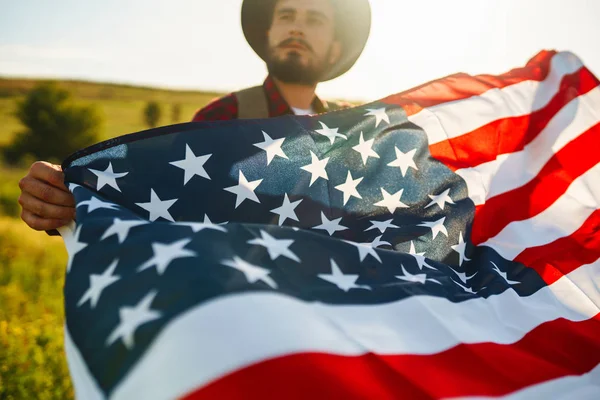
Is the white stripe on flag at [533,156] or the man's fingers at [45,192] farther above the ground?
the white stripe on flag at [533,156]

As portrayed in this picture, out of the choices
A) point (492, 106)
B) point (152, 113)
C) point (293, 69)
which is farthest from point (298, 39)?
point (152, 113)

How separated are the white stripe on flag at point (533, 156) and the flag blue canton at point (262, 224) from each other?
21cm

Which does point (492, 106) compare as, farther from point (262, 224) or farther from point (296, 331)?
point (296, 331)

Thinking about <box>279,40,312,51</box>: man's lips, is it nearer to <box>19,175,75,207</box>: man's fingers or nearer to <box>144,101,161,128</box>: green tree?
<box>19,175,75,207</box>: man's fingers

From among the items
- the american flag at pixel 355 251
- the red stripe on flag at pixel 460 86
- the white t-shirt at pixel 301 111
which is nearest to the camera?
the american flag at pixel 355 251

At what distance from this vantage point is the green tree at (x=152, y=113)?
62.0 meters

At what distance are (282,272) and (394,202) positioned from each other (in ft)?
3.37

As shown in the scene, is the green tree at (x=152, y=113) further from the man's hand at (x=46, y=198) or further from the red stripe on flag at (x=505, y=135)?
the man's hand at (x=46, y=198)

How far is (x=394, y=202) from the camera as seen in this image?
Result: 2.38 metres

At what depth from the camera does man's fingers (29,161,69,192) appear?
1.87 metres

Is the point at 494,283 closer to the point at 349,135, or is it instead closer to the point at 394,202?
the point at 394,202

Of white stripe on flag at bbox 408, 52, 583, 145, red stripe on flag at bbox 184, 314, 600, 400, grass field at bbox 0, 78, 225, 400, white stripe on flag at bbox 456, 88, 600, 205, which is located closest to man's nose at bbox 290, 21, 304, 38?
white stripe on flag at bbox 408, 52, 583, 145

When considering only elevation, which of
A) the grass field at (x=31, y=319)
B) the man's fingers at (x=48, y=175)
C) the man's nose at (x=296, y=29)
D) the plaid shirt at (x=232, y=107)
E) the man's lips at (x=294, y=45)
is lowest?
the grass field at (x=31, y=319)

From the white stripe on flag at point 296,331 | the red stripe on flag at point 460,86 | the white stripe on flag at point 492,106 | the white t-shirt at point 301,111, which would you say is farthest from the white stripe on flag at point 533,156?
the white t-shirt at point 301,111
